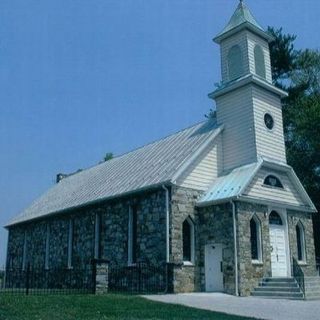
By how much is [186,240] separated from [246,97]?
24.7ft

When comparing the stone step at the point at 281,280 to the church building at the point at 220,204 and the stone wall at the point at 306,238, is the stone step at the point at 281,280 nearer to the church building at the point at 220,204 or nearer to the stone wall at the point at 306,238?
the church building at the point at 220,204

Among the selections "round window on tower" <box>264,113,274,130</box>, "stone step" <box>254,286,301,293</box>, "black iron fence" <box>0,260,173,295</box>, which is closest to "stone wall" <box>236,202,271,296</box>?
"stone step" <box>254,286,301,293</box>

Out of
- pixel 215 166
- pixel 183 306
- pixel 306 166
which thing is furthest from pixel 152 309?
pixel 306 166

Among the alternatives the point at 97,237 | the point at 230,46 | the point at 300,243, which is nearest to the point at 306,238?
the point at 300,243

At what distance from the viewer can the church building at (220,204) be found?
63.6ft

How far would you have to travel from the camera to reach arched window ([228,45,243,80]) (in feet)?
78.3

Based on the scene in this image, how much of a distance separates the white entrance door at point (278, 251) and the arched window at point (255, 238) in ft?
3.11

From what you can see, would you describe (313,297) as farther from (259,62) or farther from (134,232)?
(259,62)

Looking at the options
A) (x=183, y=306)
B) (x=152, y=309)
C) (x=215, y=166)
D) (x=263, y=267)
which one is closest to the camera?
(x=152, y=309)

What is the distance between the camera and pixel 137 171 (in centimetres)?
2450

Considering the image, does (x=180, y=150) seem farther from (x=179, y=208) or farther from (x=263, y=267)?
(x=263, y=267)

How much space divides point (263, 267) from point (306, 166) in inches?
575

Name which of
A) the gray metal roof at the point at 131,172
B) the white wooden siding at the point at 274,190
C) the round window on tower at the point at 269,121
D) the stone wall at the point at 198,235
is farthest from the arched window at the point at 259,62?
the stone wall at the point at 198,235

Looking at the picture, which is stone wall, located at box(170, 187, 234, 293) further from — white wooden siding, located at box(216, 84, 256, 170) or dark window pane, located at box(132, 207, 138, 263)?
white wooden siding, located at box(216, 84, 256, 170)
